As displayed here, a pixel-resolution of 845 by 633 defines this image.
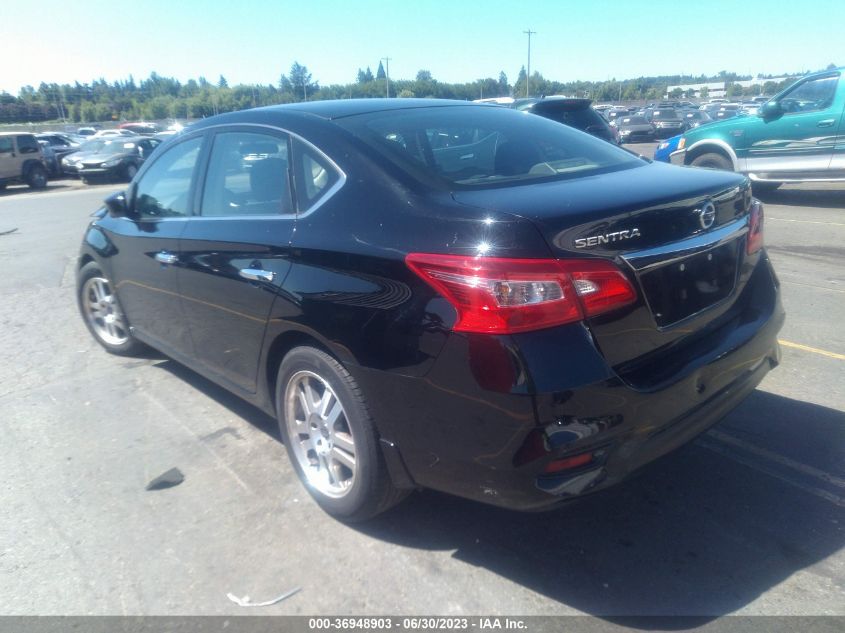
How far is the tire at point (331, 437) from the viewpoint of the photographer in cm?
284

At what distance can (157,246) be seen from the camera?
13.7ft

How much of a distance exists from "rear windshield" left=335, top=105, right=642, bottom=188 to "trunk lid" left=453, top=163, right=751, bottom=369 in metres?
0.25

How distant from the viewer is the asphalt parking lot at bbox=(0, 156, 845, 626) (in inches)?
105

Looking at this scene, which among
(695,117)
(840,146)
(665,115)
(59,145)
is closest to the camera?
(840,146)

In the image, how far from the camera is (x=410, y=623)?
8.36 feet

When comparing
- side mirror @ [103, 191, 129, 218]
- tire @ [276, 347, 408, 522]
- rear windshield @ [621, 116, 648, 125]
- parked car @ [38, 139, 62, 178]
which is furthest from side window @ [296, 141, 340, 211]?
rear windshield @ [621, 116, 648, 125]

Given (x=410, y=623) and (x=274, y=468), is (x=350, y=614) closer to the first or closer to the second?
(x=410, y=623)

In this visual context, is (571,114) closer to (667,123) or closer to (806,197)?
(806,197)

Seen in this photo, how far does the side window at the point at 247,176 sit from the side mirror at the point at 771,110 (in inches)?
400

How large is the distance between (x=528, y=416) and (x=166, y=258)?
8.57ft

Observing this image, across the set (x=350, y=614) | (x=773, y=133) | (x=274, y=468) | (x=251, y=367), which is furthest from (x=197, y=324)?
(x=773, y=133)

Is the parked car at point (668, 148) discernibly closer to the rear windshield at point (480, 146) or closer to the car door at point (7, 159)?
the rear windshield at point (480, 146)

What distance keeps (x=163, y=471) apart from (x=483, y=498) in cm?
198

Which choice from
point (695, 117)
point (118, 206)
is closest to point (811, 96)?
point (118, 206)
